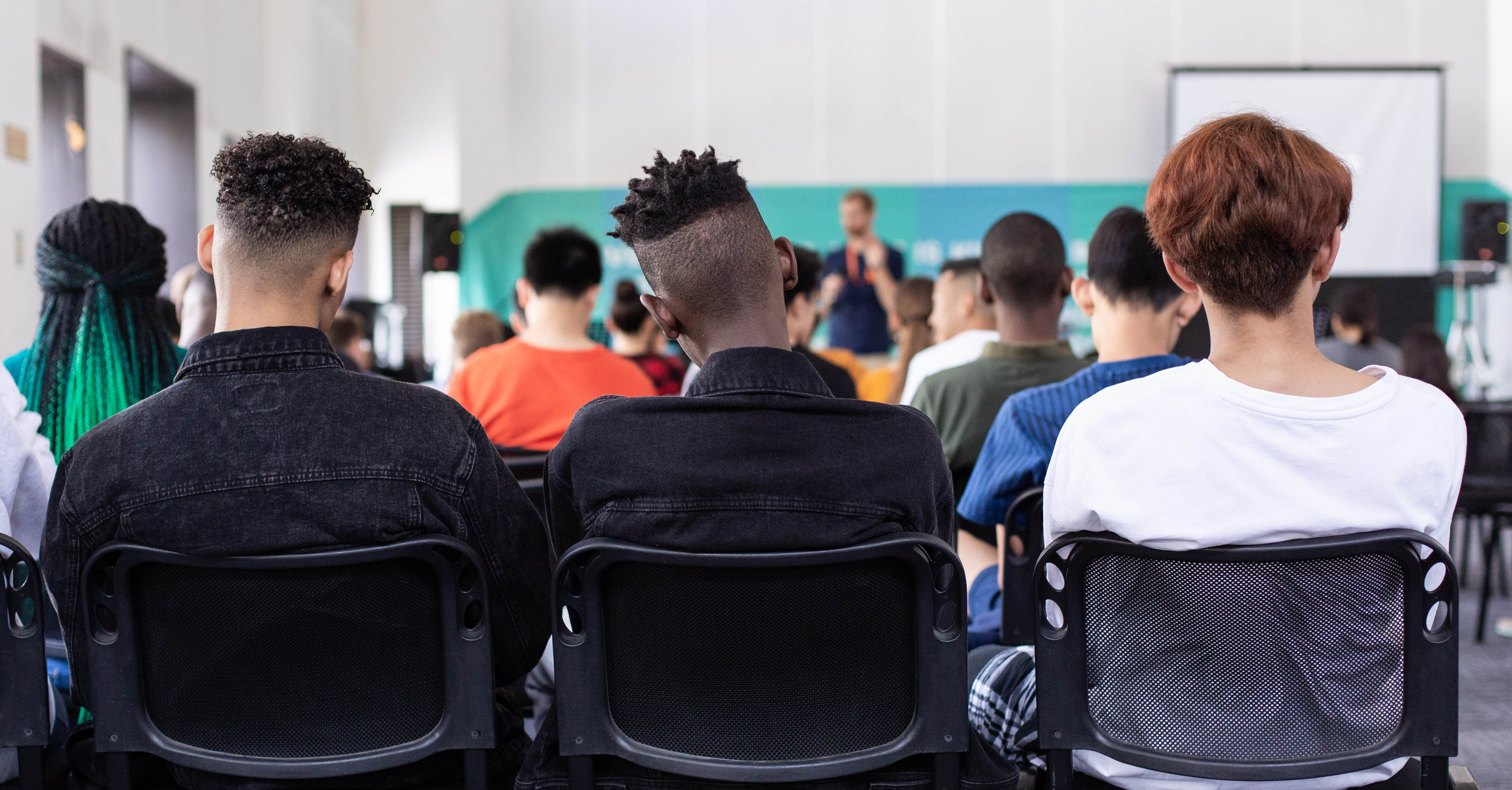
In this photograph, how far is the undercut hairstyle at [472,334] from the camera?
4.38m

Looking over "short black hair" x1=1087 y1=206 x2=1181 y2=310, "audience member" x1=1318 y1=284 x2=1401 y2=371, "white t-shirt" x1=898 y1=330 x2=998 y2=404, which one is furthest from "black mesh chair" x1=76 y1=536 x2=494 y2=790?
"audience member" x1=1318 y1=284 x2=1401 y2=371

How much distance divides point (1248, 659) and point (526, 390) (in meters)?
1.94

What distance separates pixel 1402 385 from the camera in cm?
112

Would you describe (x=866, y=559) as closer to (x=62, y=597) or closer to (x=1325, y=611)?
(x=1325, y=611)

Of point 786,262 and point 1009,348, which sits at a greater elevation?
point 786,262

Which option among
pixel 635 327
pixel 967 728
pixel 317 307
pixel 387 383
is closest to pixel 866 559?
pixel 967 728

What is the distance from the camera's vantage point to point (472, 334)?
172 inches

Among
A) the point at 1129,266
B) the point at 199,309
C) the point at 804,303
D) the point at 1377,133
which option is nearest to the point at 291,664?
the point at 1129,266

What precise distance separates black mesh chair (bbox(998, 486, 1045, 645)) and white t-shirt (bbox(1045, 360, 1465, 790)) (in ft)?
1.54

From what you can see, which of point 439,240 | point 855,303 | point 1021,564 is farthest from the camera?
point 439,240

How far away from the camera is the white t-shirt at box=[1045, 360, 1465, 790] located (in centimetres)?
109

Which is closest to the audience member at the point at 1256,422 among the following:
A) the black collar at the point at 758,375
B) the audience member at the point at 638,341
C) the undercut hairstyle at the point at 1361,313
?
the black collar at the point at 758,375

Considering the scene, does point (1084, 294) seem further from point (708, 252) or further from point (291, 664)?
point (291, 664)

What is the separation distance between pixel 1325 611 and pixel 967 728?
0.37m
